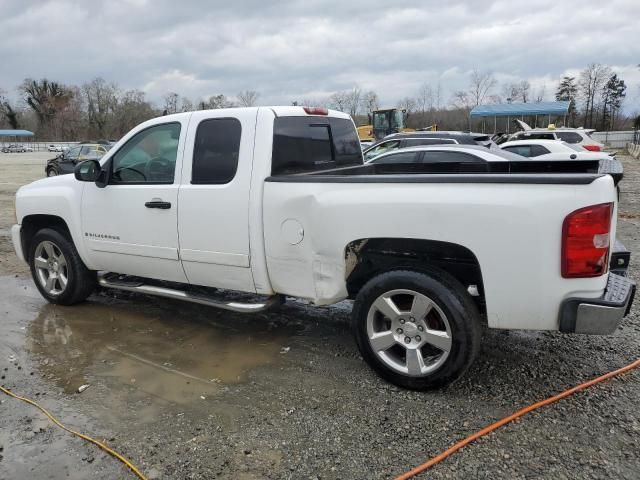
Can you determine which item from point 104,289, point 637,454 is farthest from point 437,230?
point 104,289

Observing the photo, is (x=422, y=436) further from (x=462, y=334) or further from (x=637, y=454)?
(x=637, y=454)

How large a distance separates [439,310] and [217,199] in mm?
1980

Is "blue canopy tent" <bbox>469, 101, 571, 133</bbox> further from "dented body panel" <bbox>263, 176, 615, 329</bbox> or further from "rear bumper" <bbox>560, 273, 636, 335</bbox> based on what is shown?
"rear bumper" <bbox>560, 273, 636, 335</bbox>

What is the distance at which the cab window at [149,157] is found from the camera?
456cm

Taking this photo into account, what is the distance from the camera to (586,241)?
115 inches

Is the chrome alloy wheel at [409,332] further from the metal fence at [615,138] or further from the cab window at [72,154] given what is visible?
the metal fence at [615,138]

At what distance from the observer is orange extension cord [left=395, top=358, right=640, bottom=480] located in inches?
109

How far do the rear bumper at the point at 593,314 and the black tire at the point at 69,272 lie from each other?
4.58 meters

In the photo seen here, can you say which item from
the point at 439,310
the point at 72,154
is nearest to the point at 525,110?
the point at 72,154

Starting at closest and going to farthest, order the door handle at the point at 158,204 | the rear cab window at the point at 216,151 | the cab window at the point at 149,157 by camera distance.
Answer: the rear cab window at the point at 216,151 → the door handle at the point at 158,204 → the cab window at the point at 149,157

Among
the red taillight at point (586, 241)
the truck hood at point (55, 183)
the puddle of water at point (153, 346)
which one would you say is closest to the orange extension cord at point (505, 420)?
the red taillight at point (586, 241)

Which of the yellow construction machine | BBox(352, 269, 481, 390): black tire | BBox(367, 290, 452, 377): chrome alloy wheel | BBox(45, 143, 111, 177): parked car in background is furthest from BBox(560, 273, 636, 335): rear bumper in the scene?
the yellow construction machine

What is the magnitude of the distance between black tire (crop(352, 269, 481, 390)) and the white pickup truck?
0.01 m

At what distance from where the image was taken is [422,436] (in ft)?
10.0
